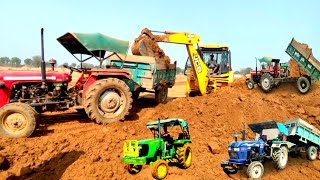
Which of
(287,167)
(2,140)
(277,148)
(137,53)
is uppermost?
(137,53)

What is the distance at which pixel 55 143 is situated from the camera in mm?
7523

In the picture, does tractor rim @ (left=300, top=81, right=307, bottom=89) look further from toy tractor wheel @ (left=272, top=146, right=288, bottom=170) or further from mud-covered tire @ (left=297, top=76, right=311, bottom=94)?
toy tractor wheel @ (left=272, top=146, right=288, bottom=170)

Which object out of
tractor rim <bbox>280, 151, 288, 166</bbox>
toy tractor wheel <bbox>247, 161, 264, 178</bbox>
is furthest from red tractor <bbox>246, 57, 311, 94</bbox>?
toy tractor wheel <bbox>247, 161, 264, 178</bbox>

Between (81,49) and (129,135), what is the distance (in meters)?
3.51

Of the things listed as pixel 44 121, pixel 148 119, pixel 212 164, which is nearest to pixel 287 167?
pixel 212 164

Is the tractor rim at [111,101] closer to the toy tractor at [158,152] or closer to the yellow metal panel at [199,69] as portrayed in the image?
the toy tractor at [158,152]

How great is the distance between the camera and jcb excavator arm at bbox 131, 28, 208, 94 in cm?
1220

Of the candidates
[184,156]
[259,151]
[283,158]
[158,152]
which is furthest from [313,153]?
[158,152]

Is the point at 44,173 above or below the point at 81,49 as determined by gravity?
A: below

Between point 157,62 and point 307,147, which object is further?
point 157,62

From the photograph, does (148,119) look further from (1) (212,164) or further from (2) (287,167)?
(2) (287,167)

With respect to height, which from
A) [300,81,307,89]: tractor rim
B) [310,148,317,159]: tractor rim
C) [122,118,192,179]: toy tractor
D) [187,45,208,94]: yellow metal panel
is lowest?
[310,148,317,159]: tractor rim

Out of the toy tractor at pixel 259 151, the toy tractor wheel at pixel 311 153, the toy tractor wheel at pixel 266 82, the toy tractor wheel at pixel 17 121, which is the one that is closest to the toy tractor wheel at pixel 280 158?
the toy tractor at pixel 259 151

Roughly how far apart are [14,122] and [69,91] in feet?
7.11
